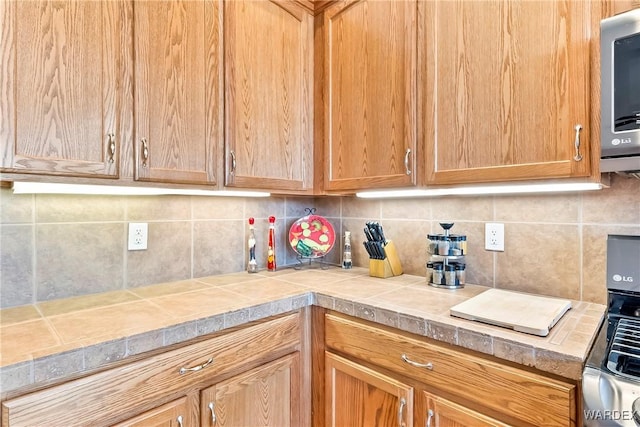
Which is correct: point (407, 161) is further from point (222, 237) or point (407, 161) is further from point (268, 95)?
point (222, 237)

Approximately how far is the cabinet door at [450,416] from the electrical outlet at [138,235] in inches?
49.2

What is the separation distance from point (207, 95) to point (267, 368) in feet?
3.56

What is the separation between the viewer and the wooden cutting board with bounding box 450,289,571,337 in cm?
93

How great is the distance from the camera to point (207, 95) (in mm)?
1342

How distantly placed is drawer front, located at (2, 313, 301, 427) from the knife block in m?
0.57

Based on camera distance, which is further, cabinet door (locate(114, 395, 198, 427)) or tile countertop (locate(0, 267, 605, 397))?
cabinet door (locate(114, 395, 198, 427))

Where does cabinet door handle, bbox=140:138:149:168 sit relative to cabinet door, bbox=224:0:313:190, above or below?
below

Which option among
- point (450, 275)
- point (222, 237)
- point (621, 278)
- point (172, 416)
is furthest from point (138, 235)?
point (621, 278)

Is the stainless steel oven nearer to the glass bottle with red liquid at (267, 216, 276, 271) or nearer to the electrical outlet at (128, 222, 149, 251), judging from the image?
the glass bottle with red liquid at (267, 216, 276, 271)

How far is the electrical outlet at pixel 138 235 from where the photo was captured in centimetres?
142

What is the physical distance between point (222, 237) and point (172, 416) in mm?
867

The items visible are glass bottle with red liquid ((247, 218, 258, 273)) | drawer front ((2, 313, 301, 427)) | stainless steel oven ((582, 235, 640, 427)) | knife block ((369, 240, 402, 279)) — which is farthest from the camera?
glass bottle with red liquid ((247, 218, 258, 273))

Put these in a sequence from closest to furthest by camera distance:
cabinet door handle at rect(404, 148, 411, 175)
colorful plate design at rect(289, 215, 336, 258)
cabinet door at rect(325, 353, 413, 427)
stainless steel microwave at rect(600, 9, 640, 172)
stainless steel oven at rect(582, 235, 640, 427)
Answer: stainless steel oven at rect(582, 235, 640, 427) → stainless steel microwave at rect(600, 9, 640, 172) → cabinet door at rect(325, 353, 413, 427) → cabinet door handle at rect(404, 148, 411, 175) → colorful plate design at rect(289, 215, 336, 258)

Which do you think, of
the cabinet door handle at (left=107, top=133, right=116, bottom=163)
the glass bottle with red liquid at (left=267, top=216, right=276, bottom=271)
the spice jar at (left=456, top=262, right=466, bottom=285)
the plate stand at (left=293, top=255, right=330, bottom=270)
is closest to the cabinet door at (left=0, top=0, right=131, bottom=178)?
the cabinet door handle at (left=107, top=133, right=116, bottom=163)
